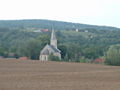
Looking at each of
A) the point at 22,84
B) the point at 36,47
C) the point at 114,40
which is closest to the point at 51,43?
the point at 36,47

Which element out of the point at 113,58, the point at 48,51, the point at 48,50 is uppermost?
the point at 113,58

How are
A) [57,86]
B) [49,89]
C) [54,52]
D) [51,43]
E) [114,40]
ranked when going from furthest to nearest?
[114,40], [51,43], [54,52], [57,86], [49,89]

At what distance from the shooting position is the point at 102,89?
24672 mm

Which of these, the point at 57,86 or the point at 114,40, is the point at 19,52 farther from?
the point at 57,86

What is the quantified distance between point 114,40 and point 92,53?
1056 inches

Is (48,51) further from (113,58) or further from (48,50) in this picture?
(113,58)

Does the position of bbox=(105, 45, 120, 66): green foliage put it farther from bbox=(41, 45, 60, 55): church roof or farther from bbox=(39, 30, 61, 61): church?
bbox=(41, 45, 60, 55): church roof

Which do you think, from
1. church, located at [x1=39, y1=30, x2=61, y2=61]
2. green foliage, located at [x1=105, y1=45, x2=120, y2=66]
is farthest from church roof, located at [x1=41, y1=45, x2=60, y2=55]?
green foliage, located at [x1=105, y1=45, x2=120, y2=66]

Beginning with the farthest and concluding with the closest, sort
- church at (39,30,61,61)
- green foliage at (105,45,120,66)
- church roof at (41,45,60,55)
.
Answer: church roof at (41,45,60,55) → church at (39,30,61,61) → green foliage at (105,45,120,66)

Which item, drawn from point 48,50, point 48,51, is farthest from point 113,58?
point 48,50

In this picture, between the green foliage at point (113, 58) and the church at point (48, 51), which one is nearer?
the green foliage at point (113, 58)

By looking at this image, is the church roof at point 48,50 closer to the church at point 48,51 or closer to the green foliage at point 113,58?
the church at point 48,51

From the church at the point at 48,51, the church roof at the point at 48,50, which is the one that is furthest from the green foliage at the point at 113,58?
the church roof at the point at 48,50

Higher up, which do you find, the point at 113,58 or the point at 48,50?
the point at 113,58
